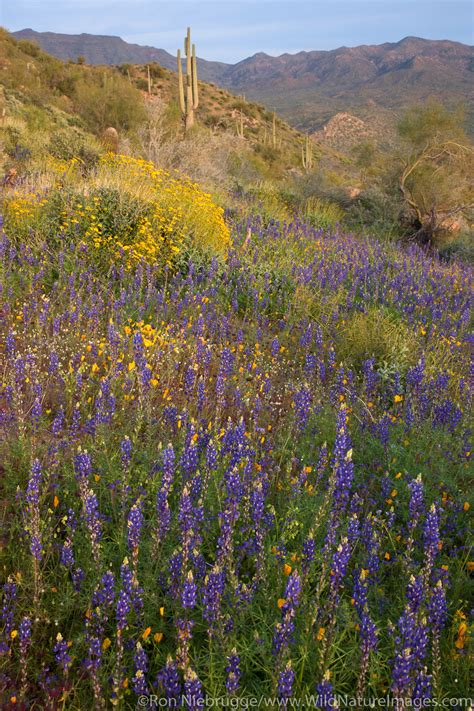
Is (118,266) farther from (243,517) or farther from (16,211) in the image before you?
(243,517)

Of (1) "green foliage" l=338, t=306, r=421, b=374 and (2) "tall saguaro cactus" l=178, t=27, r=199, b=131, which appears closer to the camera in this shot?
(1) "green foliage" l=338, t=306, r=421, b=374

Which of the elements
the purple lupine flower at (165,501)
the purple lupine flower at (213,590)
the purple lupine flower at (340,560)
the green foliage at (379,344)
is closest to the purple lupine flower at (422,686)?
the purple lupine flower at (340,560)

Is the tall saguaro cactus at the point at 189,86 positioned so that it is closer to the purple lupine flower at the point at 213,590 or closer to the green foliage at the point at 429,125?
the green foliage at the point at 429,125

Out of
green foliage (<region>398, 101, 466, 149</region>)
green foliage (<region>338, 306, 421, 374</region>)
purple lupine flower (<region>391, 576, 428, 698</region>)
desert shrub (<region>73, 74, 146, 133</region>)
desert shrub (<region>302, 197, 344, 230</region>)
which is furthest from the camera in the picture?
desert shrub (<region>73, 74, 146, 133</region>)

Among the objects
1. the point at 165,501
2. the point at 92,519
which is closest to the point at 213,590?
the point at 165,501

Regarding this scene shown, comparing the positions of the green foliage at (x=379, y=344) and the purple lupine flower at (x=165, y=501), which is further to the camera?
the green foliage at (x=379, y=344)

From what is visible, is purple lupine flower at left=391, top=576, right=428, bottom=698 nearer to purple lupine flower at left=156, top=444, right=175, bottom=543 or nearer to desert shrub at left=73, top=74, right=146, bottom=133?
purple lupine flower at left=156, top=444, right=175, bottom=543

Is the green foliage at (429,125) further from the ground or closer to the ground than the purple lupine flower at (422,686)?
further from the ground

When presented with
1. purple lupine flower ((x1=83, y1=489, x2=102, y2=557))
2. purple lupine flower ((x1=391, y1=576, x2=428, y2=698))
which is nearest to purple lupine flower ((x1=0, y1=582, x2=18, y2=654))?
purple lupine flower ((x1=83, y1=489, x2=102, y2=557))

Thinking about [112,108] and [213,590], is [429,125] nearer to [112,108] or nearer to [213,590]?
[112,108]

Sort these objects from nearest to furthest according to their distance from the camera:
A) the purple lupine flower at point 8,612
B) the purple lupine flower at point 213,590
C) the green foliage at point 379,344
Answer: the purple lupine flower at point 213,590
the purple lupine flower at point 8,612
the green foliage at point 379,344

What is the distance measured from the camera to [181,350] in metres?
4.24

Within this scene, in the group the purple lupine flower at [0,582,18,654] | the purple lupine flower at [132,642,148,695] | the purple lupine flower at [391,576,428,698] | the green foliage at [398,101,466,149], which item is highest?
the green foliage at [398,101,466,149]

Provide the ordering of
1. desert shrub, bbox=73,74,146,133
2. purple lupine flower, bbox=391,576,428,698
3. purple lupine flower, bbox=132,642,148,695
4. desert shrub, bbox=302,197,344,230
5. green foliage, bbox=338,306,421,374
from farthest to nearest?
desert shrub, bbox=73,74,146,133, desert shrub, bbox=302,197,344,230, green foliage, bbox=338,306,421,374, purple lupine flower, bbox=132,642,148,695, purple lupine flower, bbox=391,576,428,698
